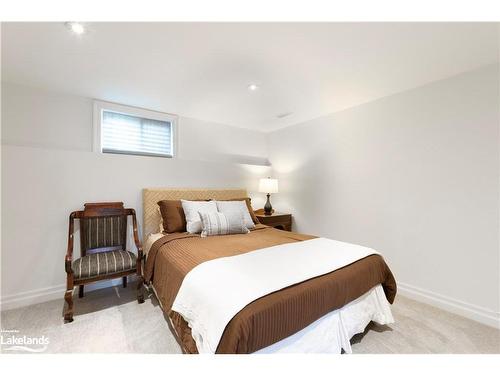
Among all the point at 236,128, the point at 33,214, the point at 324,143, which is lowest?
the point at 33,214

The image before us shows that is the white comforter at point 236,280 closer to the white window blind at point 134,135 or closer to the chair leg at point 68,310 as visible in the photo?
the chair leg at point 68,310

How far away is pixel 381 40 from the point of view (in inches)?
63.6

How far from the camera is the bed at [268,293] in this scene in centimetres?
109

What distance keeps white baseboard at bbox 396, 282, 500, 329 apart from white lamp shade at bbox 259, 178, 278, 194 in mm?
2151

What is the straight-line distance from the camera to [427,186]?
7.58 feet

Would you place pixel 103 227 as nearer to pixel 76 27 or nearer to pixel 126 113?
pixel 126 113

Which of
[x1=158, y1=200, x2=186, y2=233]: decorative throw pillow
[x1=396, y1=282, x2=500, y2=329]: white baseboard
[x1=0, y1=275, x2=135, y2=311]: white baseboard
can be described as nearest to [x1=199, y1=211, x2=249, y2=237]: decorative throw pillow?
[x1=158, y1=200, x2=186, y2=233]: decorative throw pillow

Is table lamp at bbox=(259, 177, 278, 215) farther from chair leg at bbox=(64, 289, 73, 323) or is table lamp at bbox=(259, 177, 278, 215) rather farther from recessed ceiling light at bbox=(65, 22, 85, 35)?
recessed ceiling light at bbox=(65, 22, 85, 35)

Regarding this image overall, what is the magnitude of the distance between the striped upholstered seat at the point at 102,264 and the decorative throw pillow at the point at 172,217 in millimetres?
470

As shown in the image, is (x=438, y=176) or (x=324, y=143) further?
(x=324, y=143)

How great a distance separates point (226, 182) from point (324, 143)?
170 centimetres
